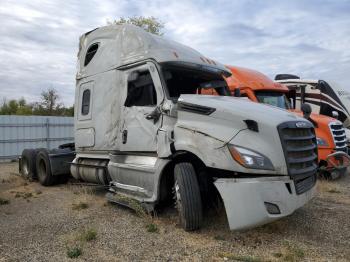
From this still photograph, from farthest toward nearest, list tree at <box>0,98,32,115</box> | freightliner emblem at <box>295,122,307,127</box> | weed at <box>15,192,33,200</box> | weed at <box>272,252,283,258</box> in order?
tree at <box>0,98,32,115</box> → weed at <box>15,192,33,200</box> → freightliner emblem at <box>295,122,307,127</box> → weed at <box>272,252,283,258</box>

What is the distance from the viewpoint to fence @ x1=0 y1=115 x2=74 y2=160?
19.1m

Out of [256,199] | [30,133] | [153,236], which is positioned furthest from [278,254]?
[30,133]

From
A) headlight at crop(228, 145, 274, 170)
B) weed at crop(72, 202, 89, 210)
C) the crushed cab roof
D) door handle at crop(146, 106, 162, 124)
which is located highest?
the crushed cab roof

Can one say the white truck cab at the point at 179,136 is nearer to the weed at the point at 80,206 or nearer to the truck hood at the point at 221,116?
the truck hood at the point at 221,116

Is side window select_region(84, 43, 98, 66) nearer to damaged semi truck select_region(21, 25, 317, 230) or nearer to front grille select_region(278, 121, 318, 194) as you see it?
damaged semi truck select_region(21, 25, 317, 230)

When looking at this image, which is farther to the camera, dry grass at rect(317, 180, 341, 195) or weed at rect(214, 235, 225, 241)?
dry grass at rect(317, 180, 341, 195)

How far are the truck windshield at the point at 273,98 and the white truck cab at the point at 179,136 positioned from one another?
11.3 feet

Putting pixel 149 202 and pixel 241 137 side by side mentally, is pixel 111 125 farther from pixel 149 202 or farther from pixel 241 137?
pixel 241 137

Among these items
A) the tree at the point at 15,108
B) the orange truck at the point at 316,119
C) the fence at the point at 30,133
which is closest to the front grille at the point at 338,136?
the orange truck at the point at 316,119

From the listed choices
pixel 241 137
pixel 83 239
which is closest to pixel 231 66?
pixel 241 137

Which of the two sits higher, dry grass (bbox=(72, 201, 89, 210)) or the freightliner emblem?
the freightliner emblem

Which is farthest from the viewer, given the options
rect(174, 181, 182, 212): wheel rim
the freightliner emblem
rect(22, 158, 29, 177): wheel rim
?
rect(22, 158, 29, 177): wheel rim

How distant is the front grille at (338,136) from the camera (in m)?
10.4

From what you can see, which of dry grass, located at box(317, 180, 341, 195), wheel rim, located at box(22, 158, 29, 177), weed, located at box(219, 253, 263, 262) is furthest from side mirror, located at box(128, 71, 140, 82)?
wheel rim, located at box(22, 158, 29, 177)
